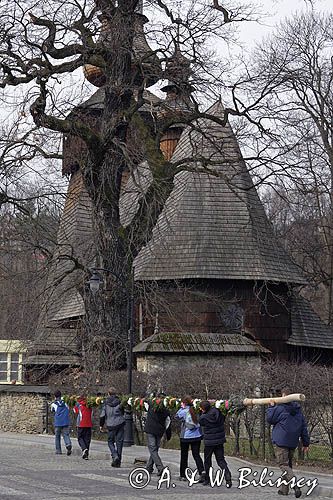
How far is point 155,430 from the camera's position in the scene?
18.0 meters

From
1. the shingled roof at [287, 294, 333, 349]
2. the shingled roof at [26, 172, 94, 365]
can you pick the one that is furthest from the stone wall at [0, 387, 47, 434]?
the shingled roof at [287, 294, 333, 349]

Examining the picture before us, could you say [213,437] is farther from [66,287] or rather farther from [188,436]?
[66,287]

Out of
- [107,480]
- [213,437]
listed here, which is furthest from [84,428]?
[213,437]

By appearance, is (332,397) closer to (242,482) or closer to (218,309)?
(242,482)

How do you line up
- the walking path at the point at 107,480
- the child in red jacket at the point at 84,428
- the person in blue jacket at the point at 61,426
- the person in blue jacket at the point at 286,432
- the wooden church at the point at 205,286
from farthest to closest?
1. the wooden church at the point at 205,286
2. the person in blue jacket at the point at 61,426
3. the child in red jacket at the point at 84,428
4. the person in blue jacket at the point at 286,432
5. the walking path at the point at 107,480

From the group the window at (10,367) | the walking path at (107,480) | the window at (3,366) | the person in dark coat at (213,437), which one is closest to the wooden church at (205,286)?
the window at (10,367)

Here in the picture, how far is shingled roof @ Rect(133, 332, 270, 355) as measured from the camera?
32906mm

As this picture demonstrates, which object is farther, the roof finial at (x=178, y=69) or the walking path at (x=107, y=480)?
the roof finial at (x=178, y=69)

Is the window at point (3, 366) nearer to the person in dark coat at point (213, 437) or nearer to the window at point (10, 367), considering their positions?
the window at point (10, 367)

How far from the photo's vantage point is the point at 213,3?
92.7ft

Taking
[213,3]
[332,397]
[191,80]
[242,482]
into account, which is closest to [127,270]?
[191,80]

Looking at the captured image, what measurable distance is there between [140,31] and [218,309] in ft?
39.3

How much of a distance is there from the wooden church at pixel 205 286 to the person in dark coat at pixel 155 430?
12.6m

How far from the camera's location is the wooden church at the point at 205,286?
109ft
